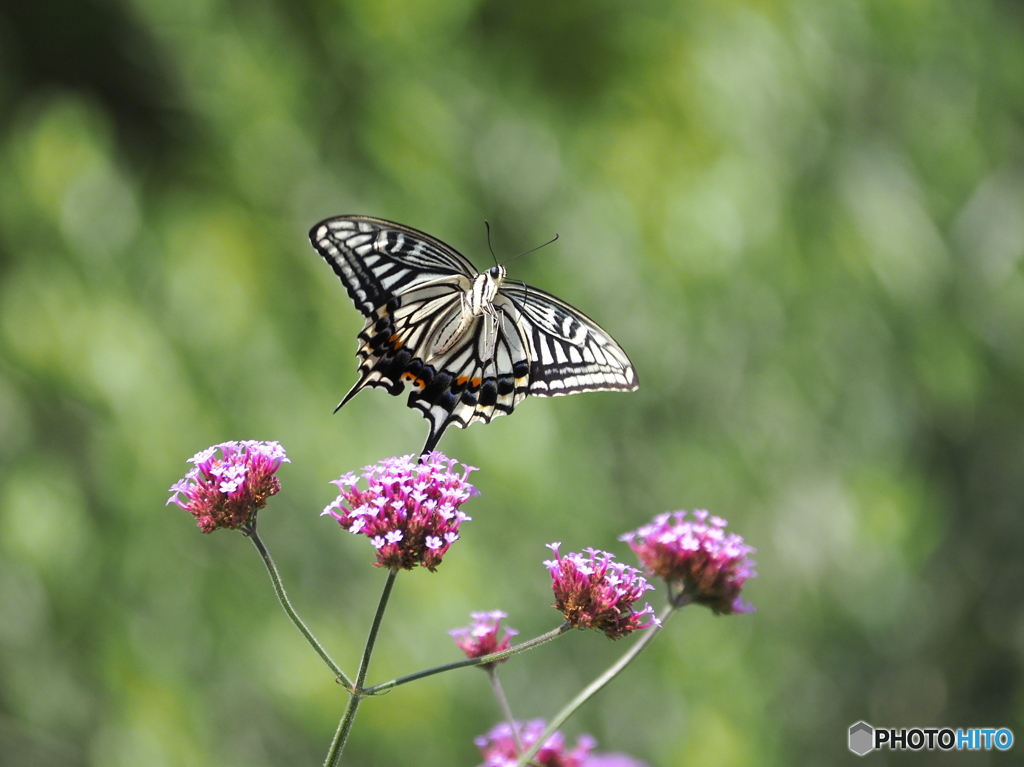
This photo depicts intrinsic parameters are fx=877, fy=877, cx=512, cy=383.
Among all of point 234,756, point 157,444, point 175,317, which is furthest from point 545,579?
point 175,317

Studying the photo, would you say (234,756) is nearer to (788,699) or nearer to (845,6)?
(788,699)

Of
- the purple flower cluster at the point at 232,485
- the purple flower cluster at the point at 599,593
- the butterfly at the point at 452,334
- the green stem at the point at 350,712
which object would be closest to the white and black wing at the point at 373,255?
the butterfly at the point at 452,334

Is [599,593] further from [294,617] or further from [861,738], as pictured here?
[861,738]
